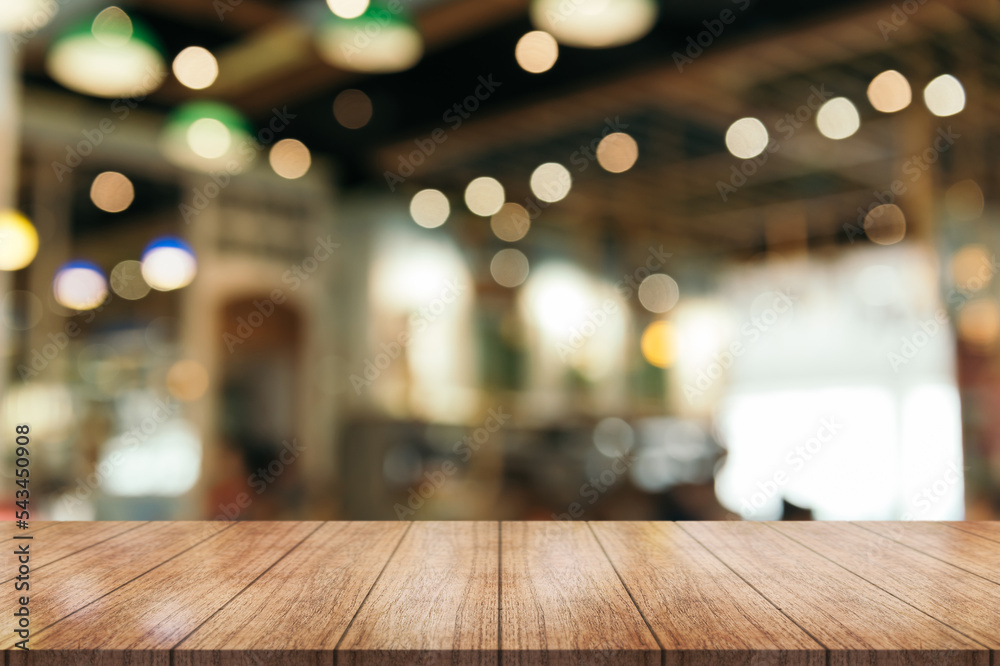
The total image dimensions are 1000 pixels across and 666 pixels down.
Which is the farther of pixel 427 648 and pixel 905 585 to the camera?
pixel 905 585

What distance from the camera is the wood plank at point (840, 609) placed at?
1152mm

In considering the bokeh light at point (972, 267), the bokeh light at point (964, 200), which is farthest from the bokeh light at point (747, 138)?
the bokeh light at point (972, 267)

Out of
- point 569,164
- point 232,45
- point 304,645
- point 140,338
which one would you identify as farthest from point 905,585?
point 569,164

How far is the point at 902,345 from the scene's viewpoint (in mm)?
9977

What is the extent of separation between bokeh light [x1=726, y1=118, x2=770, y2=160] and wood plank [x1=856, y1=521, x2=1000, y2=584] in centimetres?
530

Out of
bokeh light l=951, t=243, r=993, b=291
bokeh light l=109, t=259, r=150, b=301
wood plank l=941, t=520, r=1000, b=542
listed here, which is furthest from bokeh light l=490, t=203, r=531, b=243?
wood plank l=941, t=520, r=1000, b=542

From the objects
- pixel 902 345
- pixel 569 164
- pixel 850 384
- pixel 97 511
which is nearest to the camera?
pixel 97 511

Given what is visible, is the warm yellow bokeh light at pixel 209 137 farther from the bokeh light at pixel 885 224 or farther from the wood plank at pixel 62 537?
the bokeh light at pixel 885 224

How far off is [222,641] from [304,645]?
4.6 inches

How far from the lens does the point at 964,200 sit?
18.1 feet

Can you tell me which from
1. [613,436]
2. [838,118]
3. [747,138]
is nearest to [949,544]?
[838,118]

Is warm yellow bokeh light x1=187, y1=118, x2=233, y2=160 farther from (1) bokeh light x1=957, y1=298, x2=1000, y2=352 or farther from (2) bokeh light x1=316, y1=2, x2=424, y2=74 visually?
(1) bokeh light x1=957, y1=298, x2=1000, y2=352

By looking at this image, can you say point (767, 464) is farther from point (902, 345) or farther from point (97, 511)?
point (97, 511)

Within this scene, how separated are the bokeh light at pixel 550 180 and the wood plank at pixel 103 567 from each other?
579 cm
